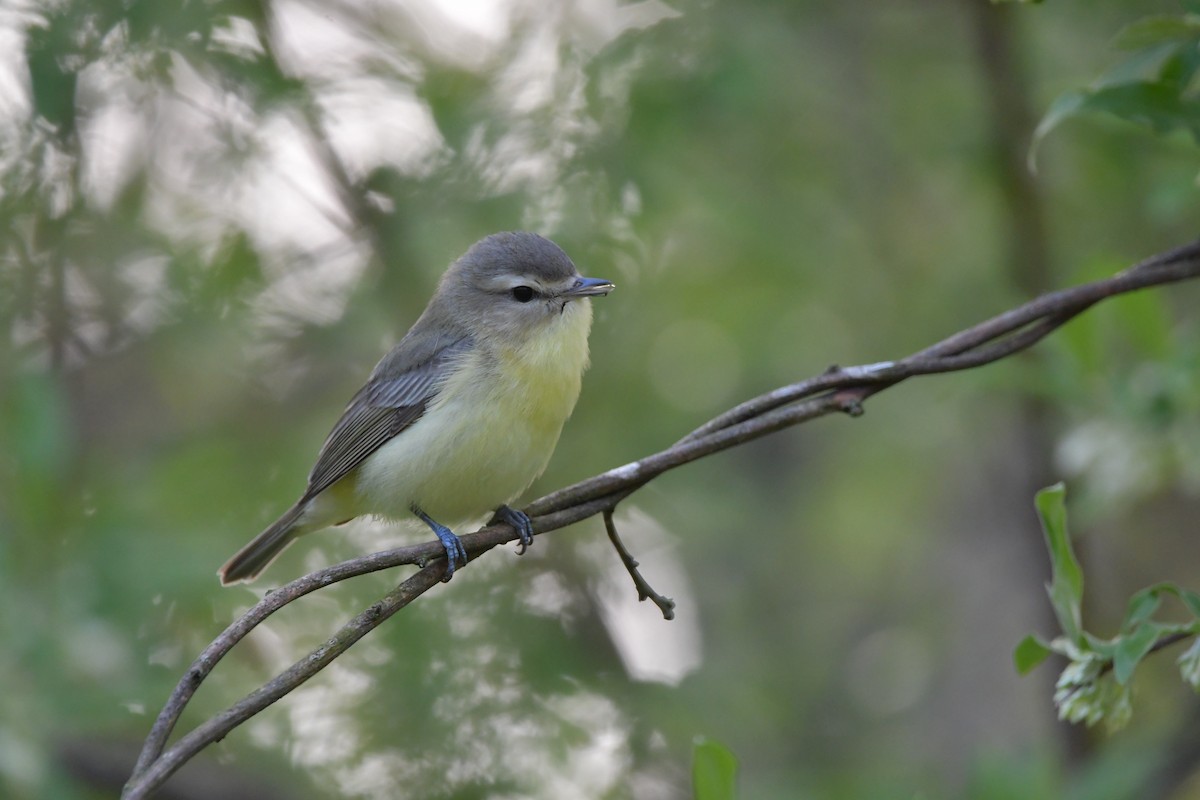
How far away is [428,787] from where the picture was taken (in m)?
4.75

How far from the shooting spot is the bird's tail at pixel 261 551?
4004 millimetres

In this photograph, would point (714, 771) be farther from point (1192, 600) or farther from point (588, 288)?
point (588, 288)

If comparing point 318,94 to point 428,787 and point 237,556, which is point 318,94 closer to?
point 237,556

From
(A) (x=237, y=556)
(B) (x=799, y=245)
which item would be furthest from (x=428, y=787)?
(B) (x=799, y=245)

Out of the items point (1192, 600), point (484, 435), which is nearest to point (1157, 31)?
point (1192, 600)

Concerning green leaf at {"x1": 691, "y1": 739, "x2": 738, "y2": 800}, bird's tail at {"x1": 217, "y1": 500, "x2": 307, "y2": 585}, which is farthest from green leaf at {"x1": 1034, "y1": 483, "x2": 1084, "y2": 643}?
bird's tail at {"x1": 217, "y1": 500, "x2": 307, "y2": 585}

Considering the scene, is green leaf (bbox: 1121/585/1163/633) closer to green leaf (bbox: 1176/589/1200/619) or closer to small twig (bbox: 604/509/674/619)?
green leaf (bbox: 1176/589/1200/619)

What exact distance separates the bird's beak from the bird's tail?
1.13m

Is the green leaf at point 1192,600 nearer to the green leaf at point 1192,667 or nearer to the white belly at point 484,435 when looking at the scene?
the green leaf at point 1192,667

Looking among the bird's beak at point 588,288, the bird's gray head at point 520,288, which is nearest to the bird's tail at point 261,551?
the bird's gray head at point 520,288

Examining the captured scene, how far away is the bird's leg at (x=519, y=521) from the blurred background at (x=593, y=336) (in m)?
1.01

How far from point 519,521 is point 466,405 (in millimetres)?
677

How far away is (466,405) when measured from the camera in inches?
147

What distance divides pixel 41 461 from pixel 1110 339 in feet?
12.1
